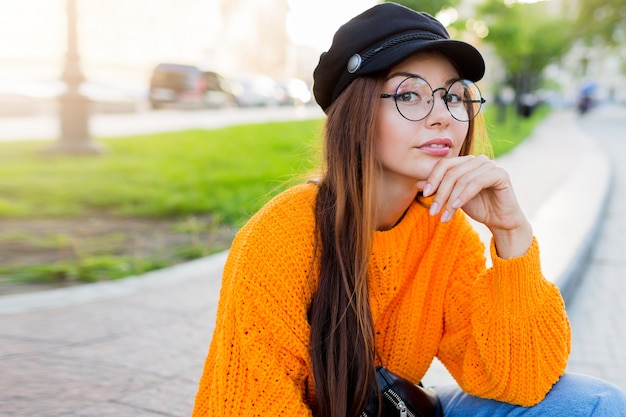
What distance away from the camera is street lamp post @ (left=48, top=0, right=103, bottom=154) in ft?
29.3

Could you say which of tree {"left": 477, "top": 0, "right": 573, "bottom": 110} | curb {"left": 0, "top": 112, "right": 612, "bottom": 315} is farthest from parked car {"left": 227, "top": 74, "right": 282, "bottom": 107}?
curb {"left": 0, "top": 112, "right": 612, "bottom": 315}

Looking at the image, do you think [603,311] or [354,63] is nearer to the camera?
[354,63]

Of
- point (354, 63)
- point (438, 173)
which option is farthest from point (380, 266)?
point (354, 63)

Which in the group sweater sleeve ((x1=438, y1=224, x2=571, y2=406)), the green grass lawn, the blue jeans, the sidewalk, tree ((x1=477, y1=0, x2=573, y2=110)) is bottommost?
the sidewalk

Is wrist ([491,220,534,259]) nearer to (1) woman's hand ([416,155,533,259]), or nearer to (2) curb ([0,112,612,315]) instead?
(1) woman's hand ([416,155,533,259])

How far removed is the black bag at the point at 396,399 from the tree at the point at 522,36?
1921 cm

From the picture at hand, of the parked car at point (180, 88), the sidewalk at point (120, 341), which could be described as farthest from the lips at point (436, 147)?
the parked car at point (180, 88)

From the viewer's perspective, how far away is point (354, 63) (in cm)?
162

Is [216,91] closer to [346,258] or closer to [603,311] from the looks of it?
[603,311]

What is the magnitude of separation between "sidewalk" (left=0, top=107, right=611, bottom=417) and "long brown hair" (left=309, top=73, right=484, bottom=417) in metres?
1.13

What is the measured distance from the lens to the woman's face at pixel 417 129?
5.51 feet

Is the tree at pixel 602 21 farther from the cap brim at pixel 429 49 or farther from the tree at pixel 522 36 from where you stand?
the cap brim at pixel 429 49

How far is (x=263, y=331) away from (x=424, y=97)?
2.37 feet

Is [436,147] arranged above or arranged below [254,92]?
below
